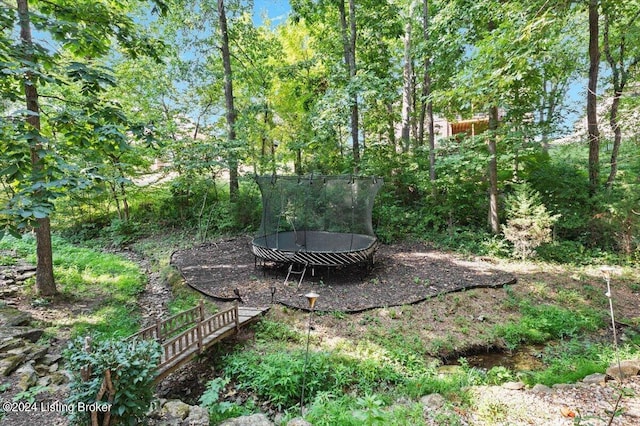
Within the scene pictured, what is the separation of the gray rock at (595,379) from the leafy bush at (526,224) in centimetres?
382

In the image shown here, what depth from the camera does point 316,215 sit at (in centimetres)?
781

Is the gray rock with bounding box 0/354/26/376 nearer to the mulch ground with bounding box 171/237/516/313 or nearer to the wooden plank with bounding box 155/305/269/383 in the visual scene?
the wooden plank with bounding box 155/305/269/383

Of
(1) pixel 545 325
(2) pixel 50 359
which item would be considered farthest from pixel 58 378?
(1) pixel 545 325

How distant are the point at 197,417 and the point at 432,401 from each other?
7.37 ft

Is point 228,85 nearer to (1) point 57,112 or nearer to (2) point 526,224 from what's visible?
(1) point 57,112

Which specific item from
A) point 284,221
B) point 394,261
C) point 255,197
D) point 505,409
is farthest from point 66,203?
point 505,409

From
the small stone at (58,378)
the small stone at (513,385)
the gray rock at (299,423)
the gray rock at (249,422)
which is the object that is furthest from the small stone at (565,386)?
the small stone at (58,378)

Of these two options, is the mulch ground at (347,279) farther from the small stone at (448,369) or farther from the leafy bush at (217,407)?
the leafy bush at (217,407)

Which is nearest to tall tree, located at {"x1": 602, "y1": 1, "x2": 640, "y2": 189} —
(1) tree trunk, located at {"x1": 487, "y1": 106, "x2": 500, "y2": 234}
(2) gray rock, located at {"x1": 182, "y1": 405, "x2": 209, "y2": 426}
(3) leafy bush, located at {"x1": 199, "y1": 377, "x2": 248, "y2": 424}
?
(1) tree trunk, located at {"x1": 487, "y1": 106, "x2": 500, "y2": 234}

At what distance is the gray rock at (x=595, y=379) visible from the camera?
3.36 metres

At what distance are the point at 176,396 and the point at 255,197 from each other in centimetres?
728

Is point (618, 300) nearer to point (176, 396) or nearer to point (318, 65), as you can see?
point (176, 396)

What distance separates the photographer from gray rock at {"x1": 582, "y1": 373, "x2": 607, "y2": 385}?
11.0ft

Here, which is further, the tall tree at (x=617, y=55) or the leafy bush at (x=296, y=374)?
the tall tree at (x=617, y=55)
